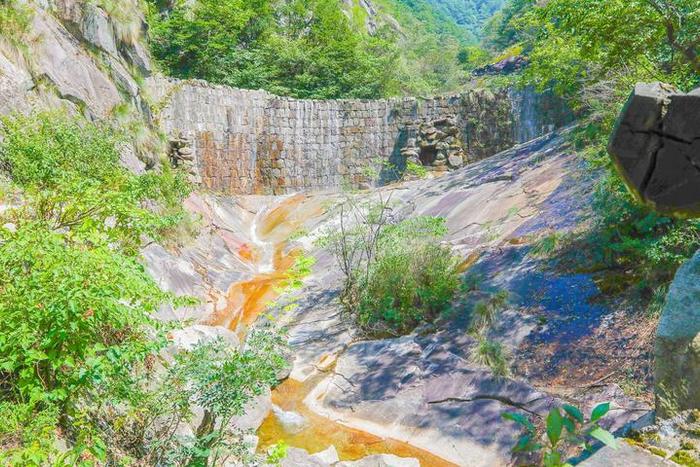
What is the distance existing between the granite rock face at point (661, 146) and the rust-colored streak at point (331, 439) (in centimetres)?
336

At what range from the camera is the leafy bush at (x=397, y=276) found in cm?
733

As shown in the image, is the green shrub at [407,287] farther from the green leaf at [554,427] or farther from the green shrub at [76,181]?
the green leaf at [554,427]

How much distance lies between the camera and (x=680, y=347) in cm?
292

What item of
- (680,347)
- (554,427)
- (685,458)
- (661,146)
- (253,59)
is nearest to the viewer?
(554,427)

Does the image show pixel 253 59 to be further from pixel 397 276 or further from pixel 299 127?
pixel 397 276

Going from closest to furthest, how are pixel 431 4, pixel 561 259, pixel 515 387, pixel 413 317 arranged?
1. pixel 515 387
2. pixel 561 259
3. pixel 413 317
4. pixel 431 4

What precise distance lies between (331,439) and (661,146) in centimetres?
435

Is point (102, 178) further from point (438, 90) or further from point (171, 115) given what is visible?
point (438, 90)

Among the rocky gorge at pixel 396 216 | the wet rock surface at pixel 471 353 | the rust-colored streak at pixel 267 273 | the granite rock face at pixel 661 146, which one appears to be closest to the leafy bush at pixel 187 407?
the rocky gorge at pixel 396 216

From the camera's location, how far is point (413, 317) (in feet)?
24.1

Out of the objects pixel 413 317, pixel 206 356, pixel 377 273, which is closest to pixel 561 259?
pixel 413 317

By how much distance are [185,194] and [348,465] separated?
7.11m

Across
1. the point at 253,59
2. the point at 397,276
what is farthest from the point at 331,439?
the point at 253,59

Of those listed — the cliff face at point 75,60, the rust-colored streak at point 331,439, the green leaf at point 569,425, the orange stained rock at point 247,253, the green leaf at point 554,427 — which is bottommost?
the rust-colored streak at point 331,439
